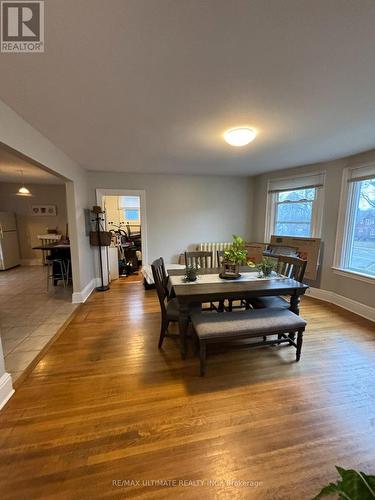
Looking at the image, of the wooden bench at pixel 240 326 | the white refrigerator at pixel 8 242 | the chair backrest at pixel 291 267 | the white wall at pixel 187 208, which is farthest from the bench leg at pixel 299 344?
the white refrigerator at pixel 8 242

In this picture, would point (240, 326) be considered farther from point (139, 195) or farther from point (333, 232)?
point (139, 195)

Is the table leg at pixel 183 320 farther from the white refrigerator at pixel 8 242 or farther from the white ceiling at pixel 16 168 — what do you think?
the white refrigerator at pixel 8 242

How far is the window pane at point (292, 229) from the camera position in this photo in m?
4.13

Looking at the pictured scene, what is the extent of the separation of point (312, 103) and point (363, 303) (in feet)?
9.56

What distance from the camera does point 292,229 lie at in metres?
4.36

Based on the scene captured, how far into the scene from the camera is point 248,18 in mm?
1047

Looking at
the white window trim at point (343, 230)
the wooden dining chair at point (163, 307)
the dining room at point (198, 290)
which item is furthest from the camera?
the white window trim at point (343, 230)

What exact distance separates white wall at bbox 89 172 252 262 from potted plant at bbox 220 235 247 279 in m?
2.51

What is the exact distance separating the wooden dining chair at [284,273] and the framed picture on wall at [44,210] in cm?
655

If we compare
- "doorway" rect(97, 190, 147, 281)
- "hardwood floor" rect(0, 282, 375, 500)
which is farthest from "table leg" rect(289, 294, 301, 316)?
A: "doorway" rect(97, 190, 147, 281)

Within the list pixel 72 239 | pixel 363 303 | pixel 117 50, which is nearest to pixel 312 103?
pixel 117 50

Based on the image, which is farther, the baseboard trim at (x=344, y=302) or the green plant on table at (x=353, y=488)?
the baseboard trim at (x=344, y=302)

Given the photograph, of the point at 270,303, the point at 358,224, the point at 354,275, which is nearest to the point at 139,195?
the point at 270,303

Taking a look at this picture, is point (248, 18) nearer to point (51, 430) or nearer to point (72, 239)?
point (51, 430)
